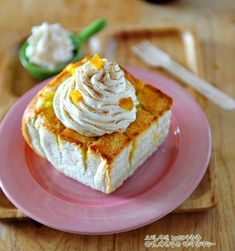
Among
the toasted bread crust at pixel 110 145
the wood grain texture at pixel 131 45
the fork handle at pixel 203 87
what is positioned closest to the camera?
the toasted bread crust at pixel 110 145

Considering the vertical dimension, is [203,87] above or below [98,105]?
below

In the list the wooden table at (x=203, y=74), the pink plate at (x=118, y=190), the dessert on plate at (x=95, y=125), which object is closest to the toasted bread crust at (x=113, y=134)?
the dessert on plate at (x=95, y=125)

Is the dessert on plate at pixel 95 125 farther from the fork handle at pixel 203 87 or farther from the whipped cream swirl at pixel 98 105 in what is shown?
the fork handle at pixel 203 87

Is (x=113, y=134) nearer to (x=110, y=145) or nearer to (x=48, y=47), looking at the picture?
(x=110, y=145)

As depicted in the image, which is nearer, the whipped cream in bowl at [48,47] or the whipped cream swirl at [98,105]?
the whipped cream swirl at [98,105]

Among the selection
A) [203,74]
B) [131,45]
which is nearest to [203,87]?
[203,74]

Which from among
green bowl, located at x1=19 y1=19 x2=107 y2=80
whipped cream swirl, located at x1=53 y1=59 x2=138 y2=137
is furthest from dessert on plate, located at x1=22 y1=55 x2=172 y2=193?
green bowl, located at x1=19 y1=19 x2=107 y2=80

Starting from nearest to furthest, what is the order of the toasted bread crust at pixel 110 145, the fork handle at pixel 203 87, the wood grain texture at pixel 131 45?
the toasted bread crust at pixel 110 145, the fork handle at pixel 203 87, the wood grain texture at pixel 131 45

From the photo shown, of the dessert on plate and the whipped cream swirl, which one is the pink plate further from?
the whipped cream swirl
